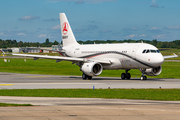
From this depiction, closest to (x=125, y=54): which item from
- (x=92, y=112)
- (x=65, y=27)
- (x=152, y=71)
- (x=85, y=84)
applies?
(x=152, y=71)

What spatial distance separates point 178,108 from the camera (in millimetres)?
17984

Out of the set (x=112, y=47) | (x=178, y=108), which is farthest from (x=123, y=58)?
(x=178, y=108)

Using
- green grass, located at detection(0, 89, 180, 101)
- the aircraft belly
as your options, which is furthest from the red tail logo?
green grass, located at detection(0, 89, 180, 101)

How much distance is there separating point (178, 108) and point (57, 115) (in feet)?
22.5

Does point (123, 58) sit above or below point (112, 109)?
above

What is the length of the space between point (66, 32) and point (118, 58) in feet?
45.1

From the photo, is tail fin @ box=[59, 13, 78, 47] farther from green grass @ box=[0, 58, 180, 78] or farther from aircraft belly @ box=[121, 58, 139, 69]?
aircraft belly @ box=[121, 58, 139, 69]

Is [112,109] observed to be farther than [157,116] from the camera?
Yes

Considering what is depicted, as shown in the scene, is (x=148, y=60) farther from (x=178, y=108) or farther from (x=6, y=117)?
(x=6, y=117)

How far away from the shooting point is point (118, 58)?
4447 cm

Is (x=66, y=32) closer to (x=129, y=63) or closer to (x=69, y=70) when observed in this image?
(x=69, y=70)

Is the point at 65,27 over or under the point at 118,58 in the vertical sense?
over

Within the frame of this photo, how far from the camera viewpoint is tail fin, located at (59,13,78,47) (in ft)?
179

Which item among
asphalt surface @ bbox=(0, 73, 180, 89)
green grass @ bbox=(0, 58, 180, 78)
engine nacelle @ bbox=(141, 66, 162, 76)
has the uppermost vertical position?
engine nacelle @ bbox=(141, 66, 162, 76)
